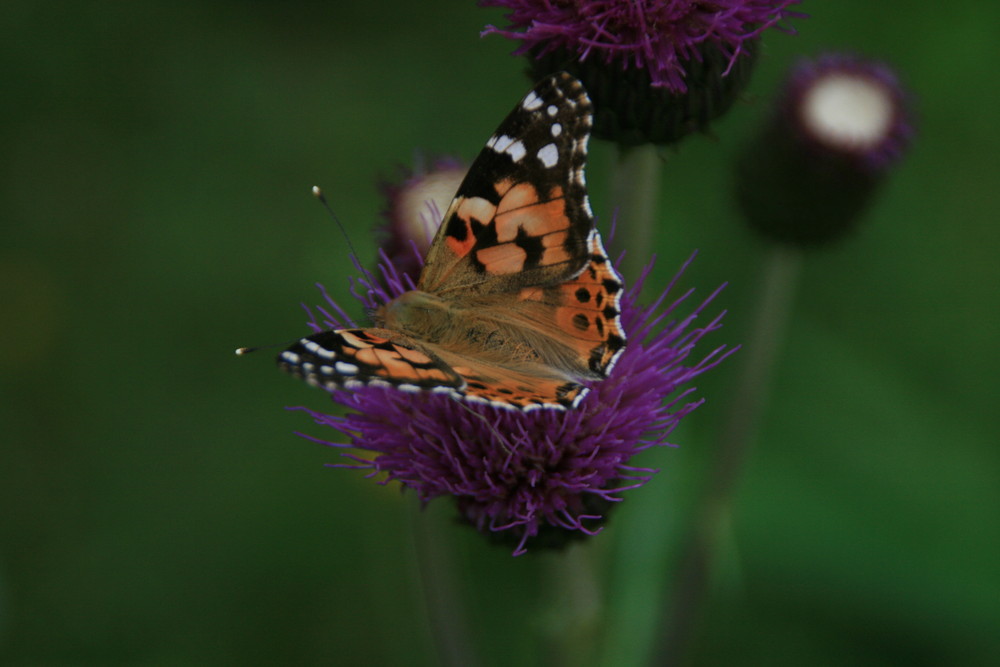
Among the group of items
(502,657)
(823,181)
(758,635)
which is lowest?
(758,635)

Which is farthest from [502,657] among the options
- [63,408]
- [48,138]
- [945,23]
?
Result: [48,138]

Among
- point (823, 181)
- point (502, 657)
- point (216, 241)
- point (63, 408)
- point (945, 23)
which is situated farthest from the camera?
point (216, 241)

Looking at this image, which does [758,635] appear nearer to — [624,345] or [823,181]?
[823,181]

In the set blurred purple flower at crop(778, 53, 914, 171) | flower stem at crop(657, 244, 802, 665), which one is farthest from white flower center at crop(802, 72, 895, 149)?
flower stem at crop(657, 244, 802, 665)

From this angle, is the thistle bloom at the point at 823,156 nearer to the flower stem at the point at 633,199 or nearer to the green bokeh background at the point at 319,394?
the green bokeh background at the point at 319,394

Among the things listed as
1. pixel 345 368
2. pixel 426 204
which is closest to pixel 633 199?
pixel 426 204

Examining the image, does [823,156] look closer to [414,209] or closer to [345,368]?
[414,209]

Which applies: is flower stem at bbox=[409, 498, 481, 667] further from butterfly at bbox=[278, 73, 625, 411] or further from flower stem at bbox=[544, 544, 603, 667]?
butterfly at bbox=[278, 73, 625, 411]
